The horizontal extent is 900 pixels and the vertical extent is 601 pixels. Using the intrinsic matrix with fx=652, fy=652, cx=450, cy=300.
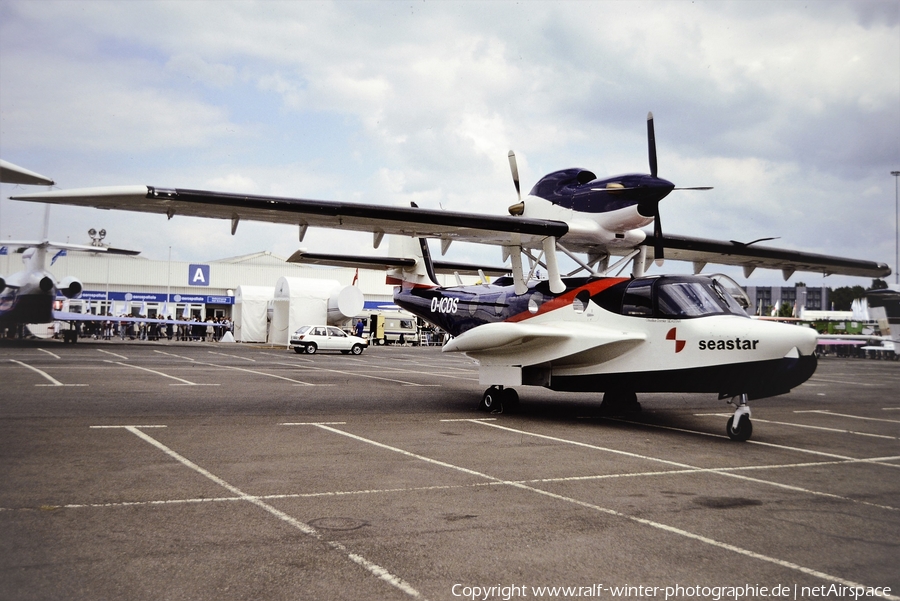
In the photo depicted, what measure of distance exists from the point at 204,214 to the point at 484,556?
932cm

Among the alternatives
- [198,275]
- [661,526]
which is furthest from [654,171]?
[198,275]

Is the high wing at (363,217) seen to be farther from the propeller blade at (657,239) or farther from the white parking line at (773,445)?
the white parking line at (773,445)

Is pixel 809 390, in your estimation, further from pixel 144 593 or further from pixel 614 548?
pixel 144 593

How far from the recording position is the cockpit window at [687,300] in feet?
33.5

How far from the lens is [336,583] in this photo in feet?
12.3

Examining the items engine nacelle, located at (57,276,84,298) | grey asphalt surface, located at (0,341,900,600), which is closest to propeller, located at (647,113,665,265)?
grey asphalt surface, located at (0,341,900,600)

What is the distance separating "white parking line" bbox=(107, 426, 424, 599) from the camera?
3756 millimetres

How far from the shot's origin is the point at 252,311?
45.2 metres

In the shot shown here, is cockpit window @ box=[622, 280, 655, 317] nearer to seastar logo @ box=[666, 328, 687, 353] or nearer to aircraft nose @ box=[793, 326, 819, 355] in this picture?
seastar logo @ box=[666, 328, 687, 353]

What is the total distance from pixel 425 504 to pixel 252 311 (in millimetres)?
41888

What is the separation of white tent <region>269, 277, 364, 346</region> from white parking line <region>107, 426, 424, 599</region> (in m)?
31.9

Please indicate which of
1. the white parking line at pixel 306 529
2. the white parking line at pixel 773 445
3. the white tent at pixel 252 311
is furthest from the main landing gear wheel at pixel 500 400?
the white tent at pixel 252 311

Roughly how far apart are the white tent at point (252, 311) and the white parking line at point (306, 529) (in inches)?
1508

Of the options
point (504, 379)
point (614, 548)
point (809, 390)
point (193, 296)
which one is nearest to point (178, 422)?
point (504, 379)
